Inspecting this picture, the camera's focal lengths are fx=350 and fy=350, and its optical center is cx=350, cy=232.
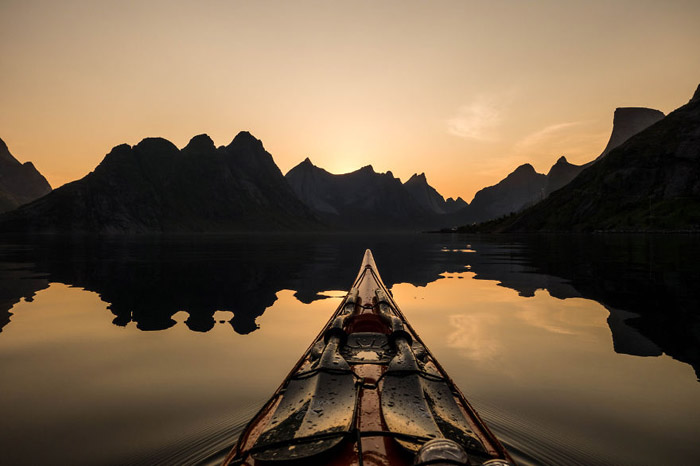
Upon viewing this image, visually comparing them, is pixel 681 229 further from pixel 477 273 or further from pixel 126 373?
pixel 126 373

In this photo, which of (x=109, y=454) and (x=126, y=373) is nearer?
(x=109, y=454)

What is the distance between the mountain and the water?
130 metres

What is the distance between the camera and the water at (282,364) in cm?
632

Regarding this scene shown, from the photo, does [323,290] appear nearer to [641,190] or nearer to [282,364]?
[282,364]

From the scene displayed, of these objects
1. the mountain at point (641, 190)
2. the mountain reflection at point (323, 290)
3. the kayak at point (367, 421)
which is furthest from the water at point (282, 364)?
the mountain at point (641, 190)

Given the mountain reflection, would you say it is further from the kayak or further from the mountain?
the mountain

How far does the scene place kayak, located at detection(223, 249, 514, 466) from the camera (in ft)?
12.5

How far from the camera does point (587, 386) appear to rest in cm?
855

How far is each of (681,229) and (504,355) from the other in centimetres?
13514

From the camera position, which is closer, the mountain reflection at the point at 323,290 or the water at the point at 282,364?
the water at the point at 282,364

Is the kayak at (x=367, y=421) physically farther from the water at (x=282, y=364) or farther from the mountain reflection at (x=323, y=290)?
the mountain reflection at (x=323, y=290)

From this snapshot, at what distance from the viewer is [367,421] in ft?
15.2

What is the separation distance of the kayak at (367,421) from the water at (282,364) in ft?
6.22

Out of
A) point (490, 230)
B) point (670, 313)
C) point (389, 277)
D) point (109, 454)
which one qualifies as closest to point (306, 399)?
point (109, 454)
